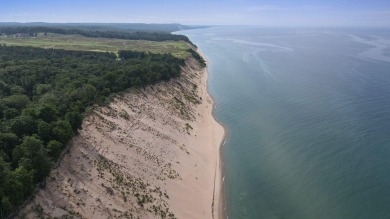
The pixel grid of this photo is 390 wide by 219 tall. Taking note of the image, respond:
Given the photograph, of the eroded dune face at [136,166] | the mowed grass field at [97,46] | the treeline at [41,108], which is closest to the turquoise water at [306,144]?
the eroded dune face at [136,166]

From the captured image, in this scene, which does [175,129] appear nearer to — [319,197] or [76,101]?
[76,101]

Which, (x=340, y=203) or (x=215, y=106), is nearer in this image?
(x=340, y=203)

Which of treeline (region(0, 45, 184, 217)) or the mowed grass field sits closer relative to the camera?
treeline (region(0, 45, 184, 217))

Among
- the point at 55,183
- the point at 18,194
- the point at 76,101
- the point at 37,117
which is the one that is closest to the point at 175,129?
the point at 76,101

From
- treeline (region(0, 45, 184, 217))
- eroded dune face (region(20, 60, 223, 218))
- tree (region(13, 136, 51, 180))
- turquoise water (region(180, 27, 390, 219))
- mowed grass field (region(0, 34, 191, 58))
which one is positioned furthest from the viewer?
mowed grass field (region(0, 34, 191, 58))

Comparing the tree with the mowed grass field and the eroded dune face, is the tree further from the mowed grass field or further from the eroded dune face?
the mowed grass field

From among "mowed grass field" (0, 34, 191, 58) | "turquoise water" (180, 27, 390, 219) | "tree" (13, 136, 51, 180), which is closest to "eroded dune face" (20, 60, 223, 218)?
"tree" (13, 136, 51, 180)

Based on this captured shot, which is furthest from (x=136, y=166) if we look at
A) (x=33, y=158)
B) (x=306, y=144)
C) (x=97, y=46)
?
(x=97, y=46)

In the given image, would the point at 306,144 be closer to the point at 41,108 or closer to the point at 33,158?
the point at 41,108
